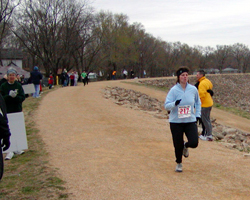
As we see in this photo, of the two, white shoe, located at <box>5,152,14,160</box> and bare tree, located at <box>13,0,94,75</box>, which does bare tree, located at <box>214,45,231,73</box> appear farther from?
white shoe, located at <box>5,152,14,160</box>

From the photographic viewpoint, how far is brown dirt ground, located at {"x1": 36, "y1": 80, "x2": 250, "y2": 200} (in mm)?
5559

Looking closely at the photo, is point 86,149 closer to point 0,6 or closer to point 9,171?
point 9,171

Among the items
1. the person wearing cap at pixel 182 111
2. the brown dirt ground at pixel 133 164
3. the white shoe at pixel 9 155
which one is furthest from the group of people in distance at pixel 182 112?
the white shoe at pixel 9 155

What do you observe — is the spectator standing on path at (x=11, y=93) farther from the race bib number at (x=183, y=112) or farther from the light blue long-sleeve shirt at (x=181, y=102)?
the race bib number at (x=183, y=112)

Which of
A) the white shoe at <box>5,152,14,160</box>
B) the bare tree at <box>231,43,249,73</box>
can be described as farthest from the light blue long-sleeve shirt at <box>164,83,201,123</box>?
the bare tree at <box>231,43,249,73</box>

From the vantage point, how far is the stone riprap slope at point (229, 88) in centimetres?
4088

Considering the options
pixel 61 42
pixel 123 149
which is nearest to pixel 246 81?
pixel 61 42

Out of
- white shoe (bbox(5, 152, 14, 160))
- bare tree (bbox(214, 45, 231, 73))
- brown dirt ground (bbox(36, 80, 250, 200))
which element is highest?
bare tree (bbox(214, 45, 231, 73))

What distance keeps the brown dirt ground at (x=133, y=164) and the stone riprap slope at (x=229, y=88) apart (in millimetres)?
26358

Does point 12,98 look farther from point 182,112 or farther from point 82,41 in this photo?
point 82,41

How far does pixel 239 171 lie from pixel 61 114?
8724 mm

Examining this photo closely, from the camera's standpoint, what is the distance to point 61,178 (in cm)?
609

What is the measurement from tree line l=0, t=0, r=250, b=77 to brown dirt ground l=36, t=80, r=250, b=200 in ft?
102

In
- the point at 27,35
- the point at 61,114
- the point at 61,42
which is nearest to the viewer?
the point at 61,114
